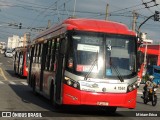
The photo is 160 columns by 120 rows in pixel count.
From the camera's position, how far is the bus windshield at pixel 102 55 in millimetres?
14375

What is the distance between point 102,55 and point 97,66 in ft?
1.33

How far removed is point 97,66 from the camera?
14.4 meters

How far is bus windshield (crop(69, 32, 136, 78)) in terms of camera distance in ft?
47.2

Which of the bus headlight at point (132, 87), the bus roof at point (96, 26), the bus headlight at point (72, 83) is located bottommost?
the bus headlight at point (132, 87)

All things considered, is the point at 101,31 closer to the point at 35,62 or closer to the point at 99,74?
the point at 99,74

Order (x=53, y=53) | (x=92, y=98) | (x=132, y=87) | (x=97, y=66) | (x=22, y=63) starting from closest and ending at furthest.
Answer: (x=92, y=98) → (x=97, y=66) → (x=132, y=87) → (x=53, y=53) → (x=22, y=63)

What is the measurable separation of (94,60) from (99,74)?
1.55 feet

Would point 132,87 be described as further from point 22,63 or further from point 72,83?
point 22,63

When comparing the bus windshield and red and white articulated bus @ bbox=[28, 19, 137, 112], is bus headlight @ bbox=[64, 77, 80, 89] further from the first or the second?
the bus windshield

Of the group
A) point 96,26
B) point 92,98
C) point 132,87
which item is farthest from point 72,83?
point 96,26

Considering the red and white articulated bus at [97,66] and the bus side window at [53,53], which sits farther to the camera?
the bus side window at [53,53]

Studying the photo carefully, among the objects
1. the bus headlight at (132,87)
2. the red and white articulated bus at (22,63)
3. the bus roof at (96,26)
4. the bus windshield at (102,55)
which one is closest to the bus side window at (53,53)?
the bus roof at (96,26)

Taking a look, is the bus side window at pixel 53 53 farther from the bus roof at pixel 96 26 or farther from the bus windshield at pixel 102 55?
the bus windshield at pixel 102 55

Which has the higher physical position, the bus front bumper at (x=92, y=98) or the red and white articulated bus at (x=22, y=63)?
the bus front bumper at (x=92, y=98)
